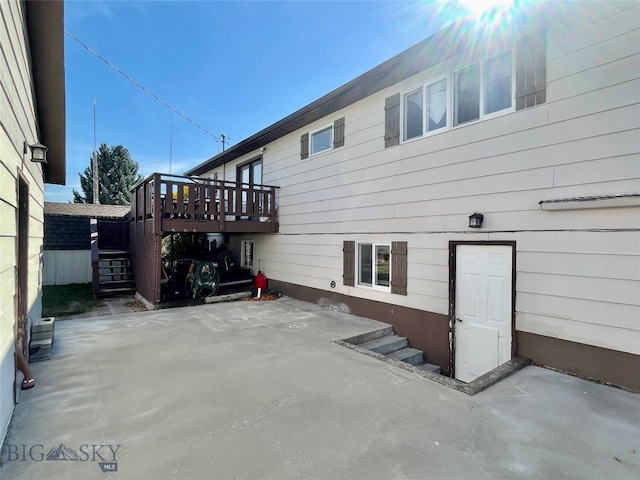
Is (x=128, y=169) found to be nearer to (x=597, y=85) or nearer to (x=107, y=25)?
(x=107, y=25)

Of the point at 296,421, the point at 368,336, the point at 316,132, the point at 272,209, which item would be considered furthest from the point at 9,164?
the point at 272,209

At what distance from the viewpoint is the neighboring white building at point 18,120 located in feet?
7.52

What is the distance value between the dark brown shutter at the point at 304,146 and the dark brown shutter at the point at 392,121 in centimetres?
268

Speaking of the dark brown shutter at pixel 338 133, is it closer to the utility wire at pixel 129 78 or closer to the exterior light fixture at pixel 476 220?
the exterior light fixture at pixel 476 220

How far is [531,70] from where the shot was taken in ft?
13.7

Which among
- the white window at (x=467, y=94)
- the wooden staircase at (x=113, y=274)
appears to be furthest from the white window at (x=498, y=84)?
the wooden staircase at (x=113, y=274)

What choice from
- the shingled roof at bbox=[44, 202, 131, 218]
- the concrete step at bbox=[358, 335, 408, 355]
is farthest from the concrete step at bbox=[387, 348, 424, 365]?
the shingled roof at bbox=[44, 202, 131, 218]

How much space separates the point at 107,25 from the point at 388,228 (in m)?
9.37

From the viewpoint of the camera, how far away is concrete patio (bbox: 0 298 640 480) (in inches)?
83.8

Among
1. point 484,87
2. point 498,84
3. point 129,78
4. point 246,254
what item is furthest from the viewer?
A: point 246,254

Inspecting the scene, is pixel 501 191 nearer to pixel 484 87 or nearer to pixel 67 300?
pixel 484 87

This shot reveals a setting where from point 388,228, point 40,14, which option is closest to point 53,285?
point 40,14

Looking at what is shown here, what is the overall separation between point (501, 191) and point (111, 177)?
32.5 m

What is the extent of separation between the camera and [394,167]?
602 cm
